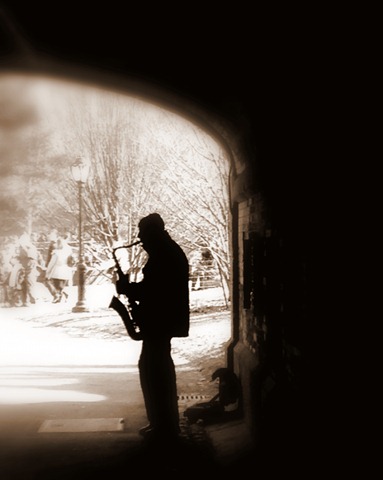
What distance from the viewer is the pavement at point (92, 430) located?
492 cm

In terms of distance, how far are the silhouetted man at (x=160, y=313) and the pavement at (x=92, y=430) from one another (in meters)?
0.28

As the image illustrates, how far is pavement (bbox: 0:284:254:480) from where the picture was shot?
4918 millimetres

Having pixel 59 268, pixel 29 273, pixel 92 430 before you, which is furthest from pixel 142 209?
pixel 92 430

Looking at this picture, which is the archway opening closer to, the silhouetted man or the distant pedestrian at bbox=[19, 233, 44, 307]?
the distant pedestrian at bbox=[19, 233, 44, 307]

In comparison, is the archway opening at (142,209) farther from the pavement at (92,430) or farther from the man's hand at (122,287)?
the man's hand at (122,287)

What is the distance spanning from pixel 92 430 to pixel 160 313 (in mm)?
1669

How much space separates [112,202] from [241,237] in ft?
40.3

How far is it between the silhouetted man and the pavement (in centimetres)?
28

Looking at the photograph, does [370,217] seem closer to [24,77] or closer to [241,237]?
[241,237]

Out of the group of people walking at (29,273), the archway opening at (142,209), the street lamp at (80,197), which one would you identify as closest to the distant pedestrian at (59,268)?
the group of people walking at (29,273)

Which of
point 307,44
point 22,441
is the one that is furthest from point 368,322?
point 22,441

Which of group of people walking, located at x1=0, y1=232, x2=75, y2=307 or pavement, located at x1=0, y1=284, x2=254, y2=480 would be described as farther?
group of people walking, located at x1=0, y1=232, x2=75, y2=307

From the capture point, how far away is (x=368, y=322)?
131 inches

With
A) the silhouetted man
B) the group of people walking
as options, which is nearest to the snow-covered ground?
the group of people walking
